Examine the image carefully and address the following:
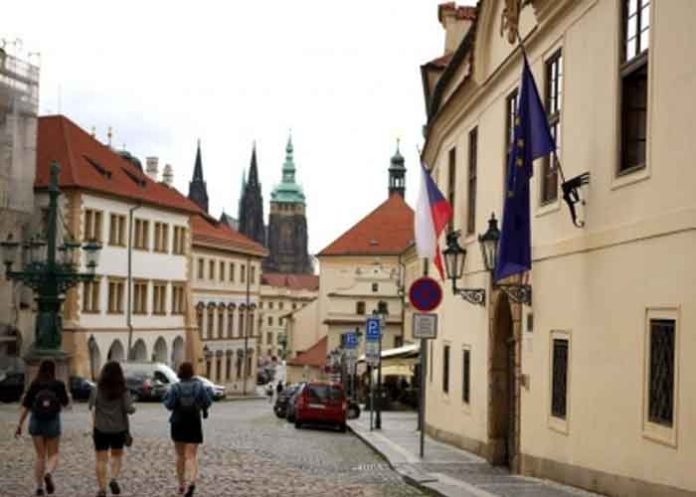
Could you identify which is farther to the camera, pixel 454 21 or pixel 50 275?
pixel 50 275

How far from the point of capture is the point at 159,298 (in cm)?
7238

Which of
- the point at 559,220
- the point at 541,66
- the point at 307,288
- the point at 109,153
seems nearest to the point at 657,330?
the point at 559,220

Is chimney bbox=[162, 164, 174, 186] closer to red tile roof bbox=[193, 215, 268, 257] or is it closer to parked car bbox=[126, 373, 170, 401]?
red tile roof bbox=[193, 215, 268, 257]

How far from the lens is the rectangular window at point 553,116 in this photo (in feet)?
53.4

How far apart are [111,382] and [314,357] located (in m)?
83.0

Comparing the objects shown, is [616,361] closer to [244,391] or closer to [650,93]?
[650,93]

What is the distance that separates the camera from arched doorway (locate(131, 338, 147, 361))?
6906cm

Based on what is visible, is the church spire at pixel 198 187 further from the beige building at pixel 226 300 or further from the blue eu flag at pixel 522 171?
the blue eu flag at pixel 522 171

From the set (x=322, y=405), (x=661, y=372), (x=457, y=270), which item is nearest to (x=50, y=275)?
(x=322, y=405)

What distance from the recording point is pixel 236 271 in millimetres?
90375

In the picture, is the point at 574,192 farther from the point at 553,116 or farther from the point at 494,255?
the point at 494,255

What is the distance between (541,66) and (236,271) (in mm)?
74051

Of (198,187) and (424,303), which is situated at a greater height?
(198,187)

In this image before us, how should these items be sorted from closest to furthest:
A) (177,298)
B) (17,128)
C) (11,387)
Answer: (11,387) → (17,128) → (177,298)
